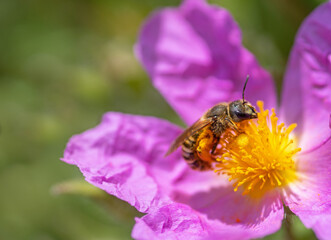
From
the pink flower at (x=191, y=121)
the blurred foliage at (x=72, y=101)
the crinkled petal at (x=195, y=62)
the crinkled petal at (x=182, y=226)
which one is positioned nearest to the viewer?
the crinkled petal at (x=182, y=226)

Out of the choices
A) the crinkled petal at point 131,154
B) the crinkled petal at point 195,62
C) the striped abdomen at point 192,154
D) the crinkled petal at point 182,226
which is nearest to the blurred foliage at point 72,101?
the crinkled petal at point 195,62

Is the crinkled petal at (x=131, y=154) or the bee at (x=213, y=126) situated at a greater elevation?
the bee at (x=213, y=126)

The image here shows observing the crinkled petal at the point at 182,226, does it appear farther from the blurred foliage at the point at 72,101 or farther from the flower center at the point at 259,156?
the blurred foliage at the point at 72,101

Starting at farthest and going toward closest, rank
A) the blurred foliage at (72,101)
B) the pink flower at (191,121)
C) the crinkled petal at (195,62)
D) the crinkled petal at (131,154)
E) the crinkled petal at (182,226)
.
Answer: the blurred foliage at (72,101)
the crinkled petal at (195,62)
the crinkled petal at (131,154)
the pink flower at (191,121)
the crinkled petal at (182,226)

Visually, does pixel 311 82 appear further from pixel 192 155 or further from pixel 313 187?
pixel 192 155

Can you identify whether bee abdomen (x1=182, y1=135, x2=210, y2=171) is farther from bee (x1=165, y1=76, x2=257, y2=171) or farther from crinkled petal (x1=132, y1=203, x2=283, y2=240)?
crinkled petal (x1=132, y1=203, x2=283, y2=240)

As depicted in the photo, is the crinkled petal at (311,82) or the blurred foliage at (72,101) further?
the blurred foliage at (72,101)

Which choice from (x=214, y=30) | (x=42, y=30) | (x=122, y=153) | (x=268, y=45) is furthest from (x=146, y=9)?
(x=122, y=153)

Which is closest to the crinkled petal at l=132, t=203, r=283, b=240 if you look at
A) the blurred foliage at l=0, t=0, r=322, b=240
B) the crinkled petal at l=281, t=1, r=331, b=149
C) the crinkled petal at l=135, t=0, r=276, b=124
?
the crinkled petal at l=281, t=1, r=331, b=149

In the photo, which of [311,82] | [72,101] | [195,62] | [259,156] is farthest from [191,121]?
[72,101]
